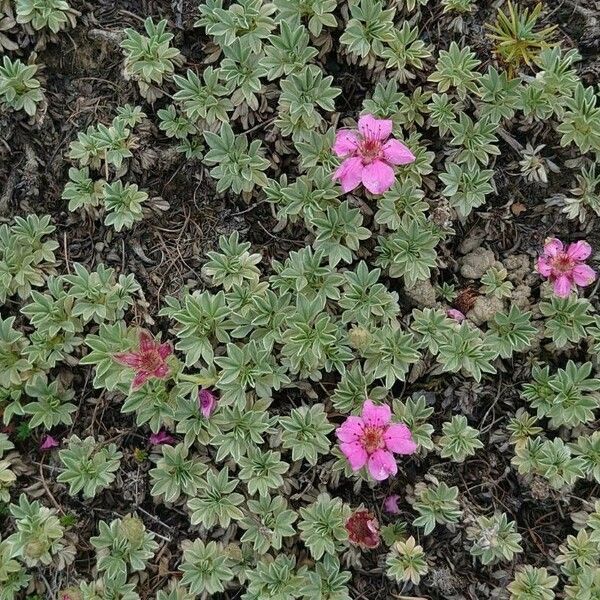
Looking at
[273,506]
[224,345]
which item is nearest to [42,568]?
[273,506]

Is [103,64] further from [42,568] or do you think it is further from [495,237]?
[42,568]

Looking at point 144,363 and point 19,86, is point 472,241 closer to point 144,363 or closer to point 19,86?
point 144,363

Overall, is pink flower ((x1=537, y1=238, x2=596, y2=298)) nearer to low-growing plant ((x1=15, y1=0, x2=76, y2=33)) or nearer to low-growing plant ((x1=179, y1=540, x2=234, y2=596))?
low-growing plant ((x1=179, y1=540, x2=234, y2=596))

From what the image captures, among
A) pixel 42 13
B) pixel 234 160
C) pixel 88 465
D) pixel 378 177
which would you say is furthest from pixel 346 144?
pixel 88 465

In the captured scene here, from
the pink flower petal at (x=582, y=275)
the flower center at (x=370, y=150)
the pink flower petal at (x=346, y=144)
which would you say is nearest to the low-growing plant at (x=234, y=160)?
the pink flower petal at (x=346, y=144)

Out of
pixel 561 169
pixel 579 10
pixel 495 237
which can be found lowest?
pixel 495 237
